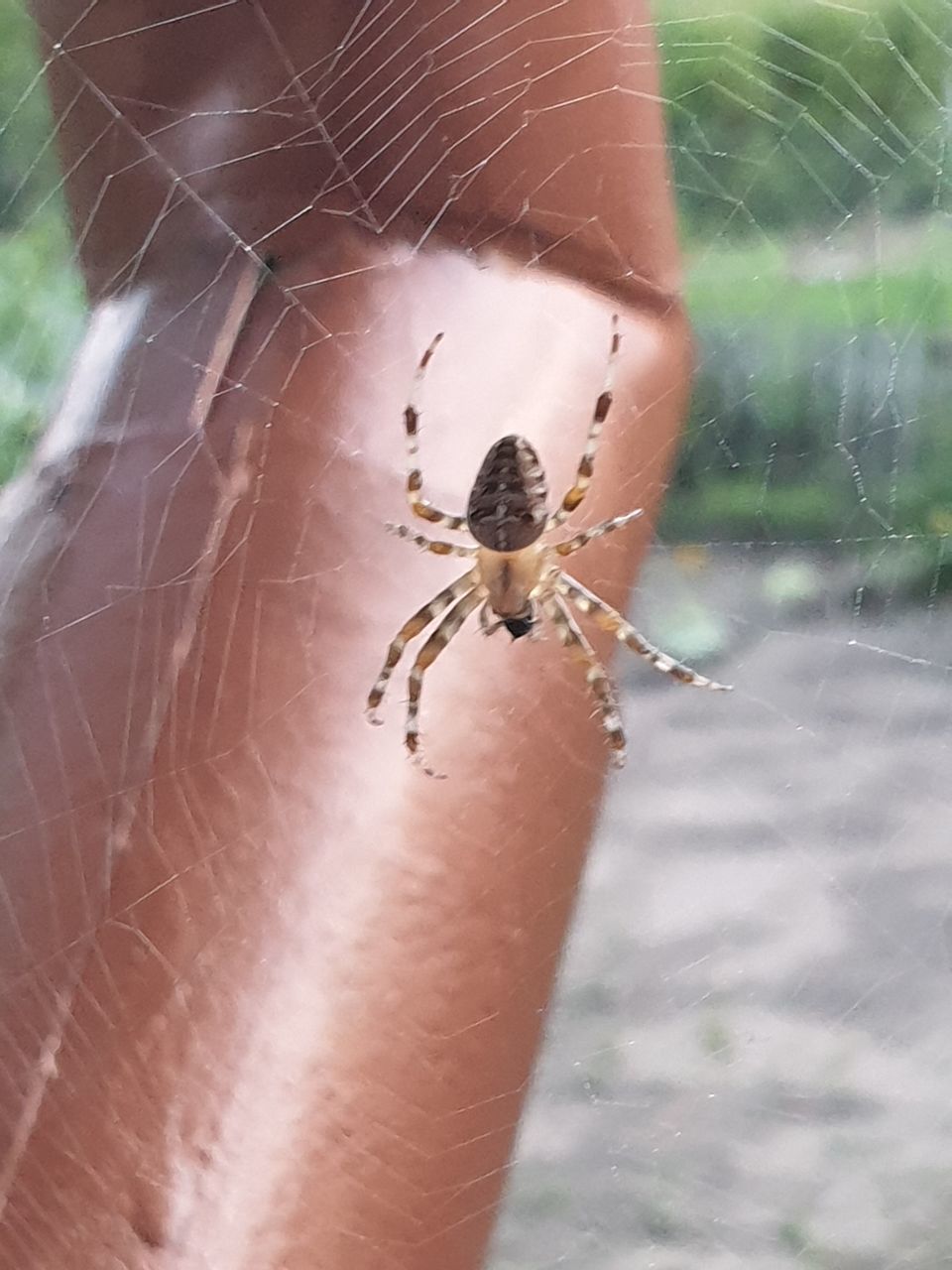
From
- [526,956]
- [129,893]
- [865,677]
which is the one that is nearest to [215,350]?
[129,893]

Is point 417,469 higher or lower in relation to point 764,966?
higher

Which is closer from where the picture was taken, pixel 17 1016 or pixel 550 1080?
pixel 17 1016

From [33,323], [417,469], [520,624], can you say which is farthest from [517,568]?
[33,323]

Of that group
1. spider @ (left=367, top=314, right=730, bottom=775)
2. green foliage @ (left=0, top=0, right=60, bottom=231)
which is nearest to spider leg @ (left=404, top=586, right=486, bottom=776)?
spider @ (left=367, top=314, right=730, bottom=775)

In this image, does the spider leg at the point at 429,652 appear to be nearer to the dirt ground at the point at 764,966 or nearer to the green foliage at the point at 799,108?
the dirt ground at the point at 764,966

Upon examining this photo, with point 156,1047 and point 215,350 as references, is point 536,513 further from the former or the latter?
point 156,1047

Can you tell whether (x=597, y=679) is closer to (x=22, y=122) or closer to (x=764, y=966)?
(x=764, y=966)

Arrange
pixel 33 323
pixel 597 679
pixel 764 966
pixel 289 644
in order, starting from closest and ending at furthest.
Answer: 1. pixel 289 644
2. pixel 33 323
3. pixel 597 679
4. pixel 764 966
